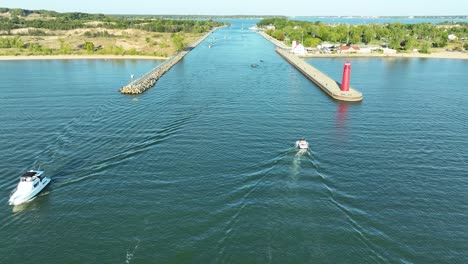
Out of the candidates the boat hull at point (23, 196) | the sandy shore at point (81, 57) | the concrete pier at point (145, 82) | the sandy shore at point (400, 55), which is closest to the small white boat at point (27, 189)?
the boat hull at point (23, 196)

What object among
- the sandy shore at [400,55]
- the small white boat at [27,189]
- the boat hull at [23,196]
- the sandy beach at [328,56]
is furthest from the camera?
the sandy shore at [400,55]

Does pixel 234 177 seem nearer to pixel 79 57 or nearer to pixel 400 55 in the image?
pixel 79 57

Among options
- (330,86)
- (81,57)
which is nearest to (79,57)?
(81,57)

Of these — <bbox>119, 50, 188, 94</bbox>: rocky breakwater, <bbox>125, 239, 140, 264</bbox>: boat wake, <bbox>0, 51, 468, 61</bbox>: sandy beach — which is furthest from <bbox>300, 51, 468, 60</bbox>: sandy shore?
<bbox>125, 239, 140, 264</bbox>: boat wake

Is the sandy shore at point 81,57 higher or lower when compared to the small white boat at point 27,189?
higher

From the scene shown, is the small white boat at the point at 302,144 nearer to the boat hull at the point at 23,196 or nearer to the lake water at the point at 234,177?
the lake water at the point at 234,177

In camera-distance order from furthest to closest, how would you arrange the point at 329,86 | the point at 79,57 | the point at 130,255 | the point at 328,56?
the point at 328,56, the point at 79,57, the point at 329,86, the point at 130,255

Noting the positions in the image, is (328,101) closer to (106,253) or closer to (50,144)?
(50,144)
